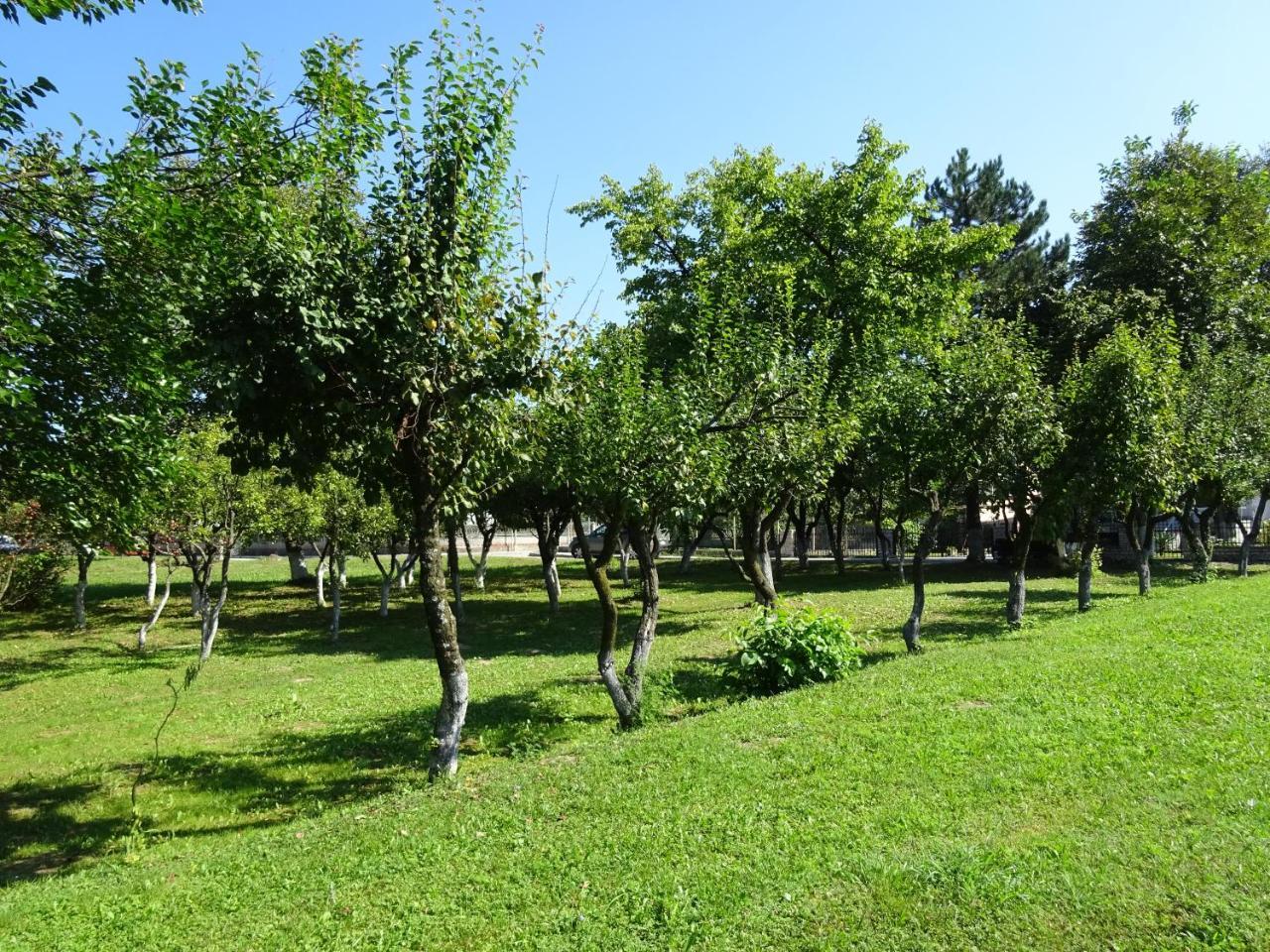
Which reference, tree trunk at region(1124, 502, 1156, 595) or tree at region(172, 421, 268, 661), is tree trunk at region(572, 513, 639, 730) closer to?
tree at region(172, 421, 268, 661)

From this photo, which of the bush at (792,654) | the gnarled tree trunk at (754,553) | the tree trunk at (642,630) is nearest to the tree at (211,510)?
the tree trunk at (642,630)

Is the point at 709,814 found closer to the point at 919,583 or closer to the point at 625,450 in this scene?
the point at 625,450

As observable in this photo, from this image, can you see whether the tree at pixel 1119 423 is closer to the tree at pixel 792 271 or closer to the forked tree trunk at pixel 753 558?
the tree at pixel 792 271

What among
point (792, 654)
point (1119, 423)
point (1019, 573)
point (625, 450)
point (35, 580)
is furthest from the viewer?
point (35, 580)

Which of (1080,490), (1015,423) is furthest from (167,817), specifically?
(1080,490)

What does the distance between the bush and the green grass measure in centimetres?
59

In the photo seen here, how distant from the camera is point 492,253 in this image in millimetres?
8164

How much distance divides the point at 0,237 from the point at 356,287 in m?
2.54

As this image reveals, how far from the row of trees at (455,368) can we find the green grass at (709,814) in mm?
2135

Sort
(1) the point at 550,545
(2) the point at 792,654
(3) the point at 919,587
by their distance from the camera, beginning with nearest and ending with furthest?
(2) the point at 792,654
(3) the point at 919,587
(1) the point at 550,545

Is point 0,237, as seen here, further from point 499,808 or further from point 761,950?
point 761,950

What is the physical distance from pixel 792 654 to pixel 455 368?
6093mm

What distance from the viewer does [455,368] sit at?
24.7ft

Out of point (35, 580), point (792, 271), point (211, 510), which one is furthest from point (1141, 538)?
point (35, 580)
